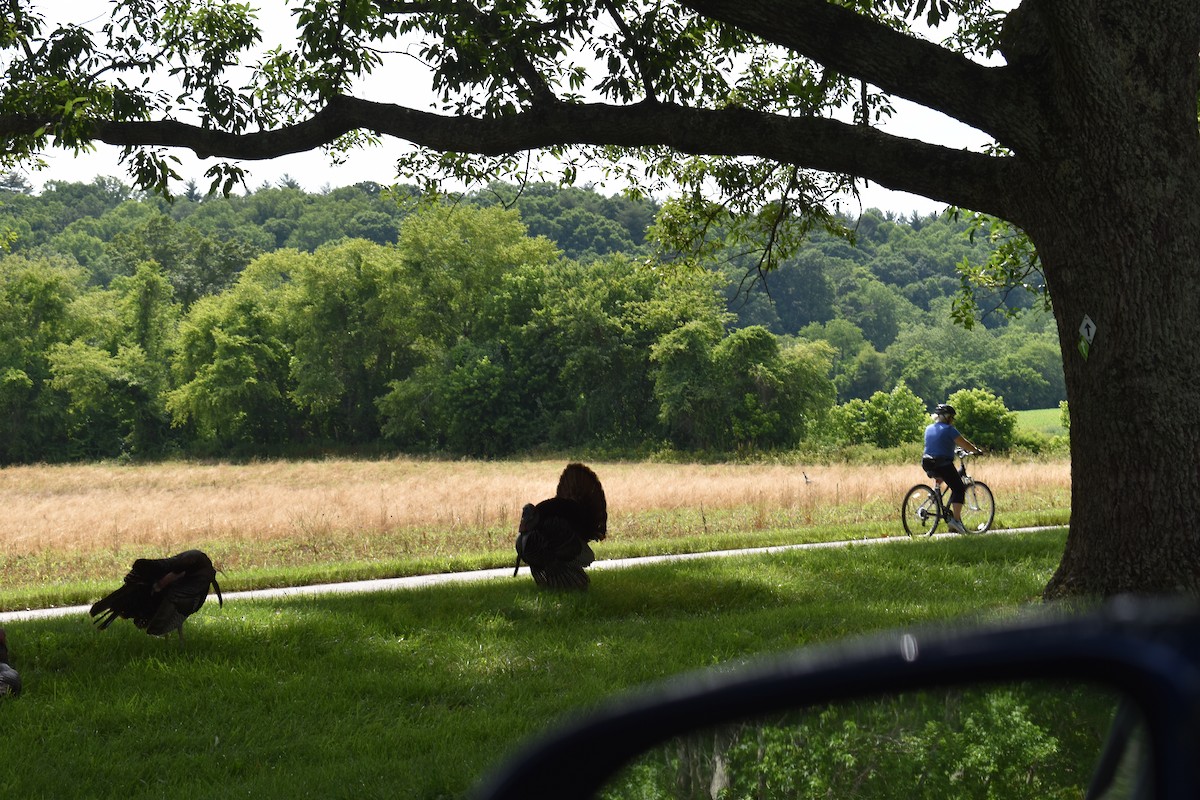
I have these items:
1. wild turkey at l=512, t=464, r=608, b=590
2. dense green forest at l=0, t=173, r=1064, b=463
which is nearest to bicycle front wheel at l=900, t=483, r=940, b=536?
wild turkey at l=512, t=464, r=608, b=590

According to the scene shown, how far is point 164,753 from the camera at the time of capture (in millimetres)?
6301

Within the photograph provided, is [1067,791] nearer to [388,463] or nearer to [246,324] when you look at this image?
[388,463]

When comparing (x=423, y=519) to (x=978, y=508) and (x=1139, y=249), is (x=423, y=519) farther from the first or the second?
(x=1139, y=249)

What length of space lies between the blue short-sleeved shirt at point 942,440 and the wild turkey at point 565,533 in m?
7.22

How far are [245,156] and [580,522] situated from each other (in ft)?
16.2

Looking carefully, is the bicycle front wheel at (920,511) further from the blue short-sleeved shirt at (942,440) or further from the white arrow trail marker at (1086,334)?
the white arrow trail marker at (1086,334)

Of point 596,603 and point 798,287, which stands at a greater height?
point 798,287

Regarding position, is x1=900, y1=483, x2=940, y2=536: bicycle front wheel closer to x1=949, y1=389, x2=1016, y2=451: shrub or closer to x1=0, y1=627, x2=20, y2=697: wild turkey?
x1=0, y1=627, x2=20, y2=697: wild turkey

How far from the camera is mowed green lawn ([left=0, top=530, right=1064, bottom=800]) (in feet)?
19.6

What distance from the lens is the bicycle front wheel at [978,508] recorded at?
17.5m

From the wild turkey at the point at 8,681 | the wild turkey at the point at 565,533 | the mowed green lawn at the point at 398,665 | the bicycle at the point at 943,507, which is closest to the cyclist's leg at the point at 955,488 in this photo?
the bicycle at the point at 943,507

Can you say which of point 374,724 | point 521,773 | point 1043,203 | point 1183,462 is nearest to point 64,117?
point 374,724

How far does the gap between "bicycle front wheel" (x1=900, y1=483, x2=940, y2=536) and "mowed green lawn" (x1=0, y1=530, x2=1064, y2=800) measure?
4.56 meters

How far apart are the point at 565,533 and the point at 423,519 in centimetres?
1179
